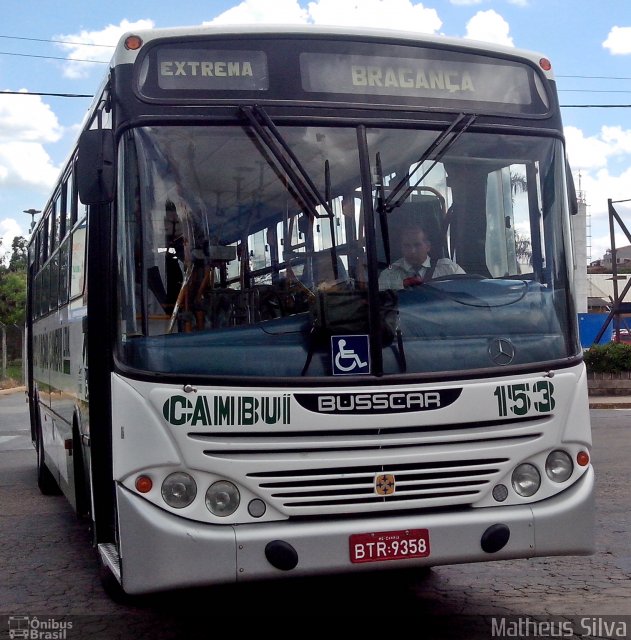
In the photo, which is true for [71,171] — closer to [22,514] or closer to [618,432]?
[22,514]

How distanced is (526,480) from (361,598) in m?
1.72

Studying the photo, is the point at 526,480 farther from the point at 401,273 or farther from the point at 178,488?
the point at 178,488

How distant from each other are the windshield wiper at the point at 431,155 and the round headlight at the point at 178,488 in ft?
5.70

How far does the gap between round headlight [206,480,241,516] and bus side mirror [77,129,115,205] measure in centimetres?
162

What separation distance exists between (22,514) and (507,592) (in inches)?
224

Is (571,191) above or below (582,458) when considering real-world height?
above

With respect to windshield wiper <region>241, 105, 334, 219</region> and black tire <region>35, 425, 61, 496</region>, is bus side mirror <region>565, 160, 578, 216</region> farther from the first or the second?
black tire <region>35, 425, 61, 496</region>

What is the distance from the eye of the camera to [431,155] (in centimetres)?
593

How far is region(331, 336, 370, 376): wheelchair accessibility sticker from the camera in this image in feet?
18.0

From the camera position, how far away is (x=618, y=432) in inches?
684

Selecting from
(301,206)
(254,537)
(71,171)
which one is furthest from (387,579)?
(71,171)

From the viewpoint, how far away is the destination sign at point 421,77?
594 cm

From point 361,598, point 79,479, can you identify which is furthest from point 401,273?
point 79,479

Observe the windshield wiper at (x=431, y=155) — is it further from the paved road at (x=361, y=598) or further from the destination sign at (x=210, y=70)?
the paved road at (x=361, y=598)
